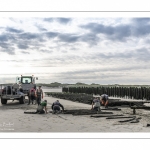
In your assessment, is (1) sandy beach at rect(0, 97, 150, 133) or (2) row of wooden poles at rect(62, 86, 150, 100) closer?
(1) sandy beach at rect(0, 97, 150, 133)

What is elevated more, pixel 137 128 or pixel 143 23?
pixel 143 23

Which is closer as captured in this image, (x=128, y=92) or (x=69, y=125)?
(x=69, y=125)

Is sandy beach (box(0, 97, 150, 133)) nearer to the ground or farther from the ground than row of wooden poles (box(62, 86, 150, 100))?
nearer to the ground

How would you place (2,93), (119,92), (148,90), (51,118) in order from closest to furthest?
(51,118) < (2,93) < (148,90) < (119,92)

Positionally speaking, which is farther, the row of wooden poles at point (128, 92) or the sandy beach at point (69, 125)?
the row of wooden poles at point (128, 92)

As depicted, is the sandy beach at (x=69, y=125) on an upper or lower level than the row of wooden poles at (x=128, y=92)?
lower

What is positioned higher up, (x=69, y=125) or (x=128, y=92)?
(x=128, y=92)
